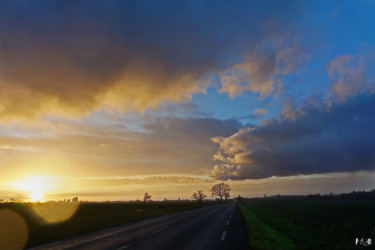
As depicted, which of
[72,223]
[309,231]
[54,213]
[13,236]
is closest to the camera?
[13,236]

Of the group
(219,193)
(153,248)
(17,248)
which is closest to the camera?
(153,248)

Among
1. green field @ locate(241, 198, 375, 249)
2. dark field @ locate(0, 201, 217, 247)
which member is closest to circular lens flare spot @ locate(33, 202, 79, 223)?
dark field @ locate(0, 201, 217, 247)

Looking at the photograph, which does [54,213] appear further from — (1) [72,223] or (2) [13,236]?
(2) [13,236]

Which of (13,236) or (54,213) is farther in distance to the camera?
(54,213)

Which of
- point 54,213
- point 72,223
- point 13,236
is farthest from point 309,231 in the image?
point 54,213

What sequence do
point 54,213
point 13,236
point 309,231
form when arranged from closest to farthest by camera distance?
1. point 13,236
2. point 309,231
3. point 54,213

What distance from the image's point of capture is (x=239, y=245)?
13016 mm

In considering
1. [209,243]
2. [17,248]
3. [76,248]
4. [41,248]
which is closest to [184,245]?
[209,243]

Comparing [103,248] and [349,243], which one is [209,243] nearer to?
[103,248]

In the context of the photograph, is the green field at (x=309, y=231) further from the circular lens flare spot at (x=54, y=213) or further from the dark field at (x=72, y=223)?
the circular lens flare spot at (x=54, y=213)

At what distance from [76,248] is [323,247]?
11.9 metres

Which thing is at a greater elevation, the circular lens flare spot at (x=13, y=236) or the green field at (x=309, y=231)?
the circular lens flare spot at (x=13, y=236)

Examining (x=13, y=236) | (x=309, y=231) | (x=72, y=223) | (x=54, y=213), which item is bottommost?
(x=54, y=213)

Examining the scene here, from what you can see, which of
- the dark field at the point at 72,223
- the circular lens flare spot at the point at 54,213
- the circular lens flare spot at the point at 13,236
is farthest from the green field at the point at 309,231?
the circular lens flare spot at the point at 54,213
